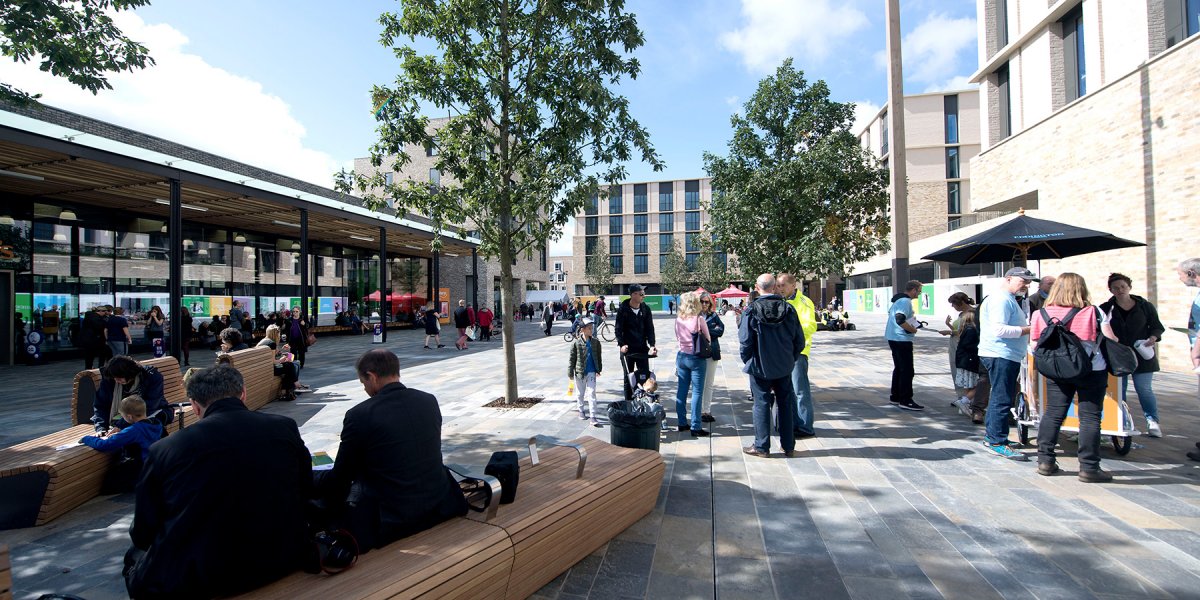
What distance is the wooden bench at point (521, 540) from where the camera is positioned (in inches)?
81.4

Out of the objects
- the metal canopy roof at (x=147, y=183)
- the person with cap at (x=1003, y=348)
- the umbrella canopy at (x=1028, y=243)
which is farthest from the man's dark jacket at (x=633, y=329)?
the metal canopy roof at (x=147, y=183)

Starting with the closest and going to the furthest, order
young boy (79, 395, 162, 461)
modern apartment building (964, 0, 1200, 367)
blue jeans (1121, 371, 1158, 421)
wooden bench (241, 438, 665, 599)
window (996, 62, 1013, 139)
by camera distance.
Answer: wooden bench (241, 438, 665, 599) < young boy (79, 395, 162, 461) < blue jeans (1121, 371, 1158, 421) < modern apartment building (964, 0, 1200, 367) < window (996, 62, 1013, 139)

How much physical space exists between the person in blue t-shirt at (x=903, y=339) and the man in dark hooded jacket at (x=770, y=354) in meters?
2.39

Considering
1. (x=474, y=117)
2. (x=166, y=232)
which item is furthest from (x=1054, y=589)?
(x=166, y=232)

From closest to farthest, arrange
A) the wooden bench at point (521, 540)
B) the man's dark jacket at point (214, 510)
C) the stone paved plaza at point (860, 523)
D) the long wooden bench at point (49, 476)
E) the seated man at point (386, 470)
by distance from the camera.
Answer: the man's dark jacket at point (214, 510) < the wooden bench at point (521, 540) < the seated man at point (386, 470) < the stone paved plaza at point (860, 523) < the long wooden bench at point (49, 476)

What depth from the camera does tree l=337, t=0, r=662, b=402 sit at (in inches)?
281

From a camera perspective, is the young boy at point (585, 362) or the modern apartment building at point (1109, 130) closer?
the young boy at point (585, 362)

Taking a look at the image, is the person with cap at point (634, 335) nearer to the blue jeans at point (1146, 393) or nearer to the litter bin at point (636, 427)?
the litter bin at point (636, 427)

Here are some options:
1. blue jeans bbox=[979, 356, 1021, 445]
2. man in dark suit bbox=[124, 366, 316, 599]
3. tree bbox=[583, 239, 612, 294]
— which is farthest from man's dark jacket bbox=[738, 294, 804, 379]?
tree bbox=[583, 239, 612, 294]

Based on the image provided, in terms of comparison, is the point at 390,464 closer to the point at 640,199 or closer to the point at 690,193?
the point at 690,193

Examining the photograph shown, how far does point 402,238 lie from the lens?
24.8 meters

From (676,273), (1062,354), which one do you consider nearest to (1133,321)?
(1062,354)

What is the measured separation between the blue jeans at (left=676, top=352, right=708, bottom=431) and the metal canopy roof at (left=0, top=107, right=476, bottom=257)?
942 centimetres

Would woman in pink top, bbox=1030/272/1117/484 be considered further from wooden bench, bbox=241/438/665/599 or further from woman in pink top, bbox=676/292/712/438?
wooden bench, bbox=241/438/665/599
